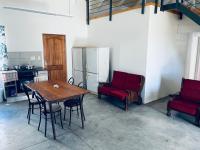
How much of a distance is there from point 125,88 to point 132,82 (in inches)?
11.5

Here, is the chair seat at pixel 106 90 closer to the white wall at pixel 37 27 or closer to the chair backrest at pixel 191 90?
the chair backrest at pixel 191 90

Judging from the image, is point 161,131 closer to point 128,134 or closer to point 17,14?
point 128,134

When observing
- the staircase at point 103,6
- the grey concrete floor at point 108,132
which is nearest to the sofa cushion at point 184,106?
the grey concrete floor at point 108,132

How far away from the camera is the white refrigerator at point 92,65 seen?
5.48 metres

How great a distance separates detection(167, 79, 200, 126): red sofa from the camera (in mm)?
3592

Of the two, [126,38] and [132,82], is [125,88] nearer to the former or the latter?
[132,82]

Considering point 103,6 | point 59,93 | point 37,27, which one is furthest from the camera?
point 103,6

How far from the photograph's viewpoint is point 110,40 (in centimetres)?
580

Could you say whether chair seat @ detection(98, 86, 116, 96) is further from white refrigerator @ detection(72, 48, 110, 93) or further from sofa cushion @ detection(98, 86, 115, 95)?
white refrigerator @ detection(72, 48, 110, 93)

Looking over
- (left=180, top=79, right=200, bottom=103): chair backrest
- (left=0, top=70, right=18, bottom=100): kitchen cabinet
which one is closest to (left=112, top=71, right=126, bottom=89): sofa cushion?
(left=180, top=79, right=200, bottom=103): chair backrest

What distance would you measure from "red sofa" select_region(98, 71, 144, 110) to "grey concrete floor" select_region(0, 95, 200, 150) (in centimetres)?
36

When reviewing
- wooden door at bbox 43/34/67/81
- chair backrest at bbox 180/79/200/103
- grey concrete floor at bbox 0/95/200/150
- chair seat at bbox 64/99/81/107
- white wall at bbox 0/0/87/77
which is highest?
white wall at bbox 0/0/87/77

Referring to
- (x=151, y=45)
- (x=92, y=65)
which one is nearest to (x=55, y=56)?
(x=92, y=65)

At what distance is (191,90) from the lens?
409 cm
